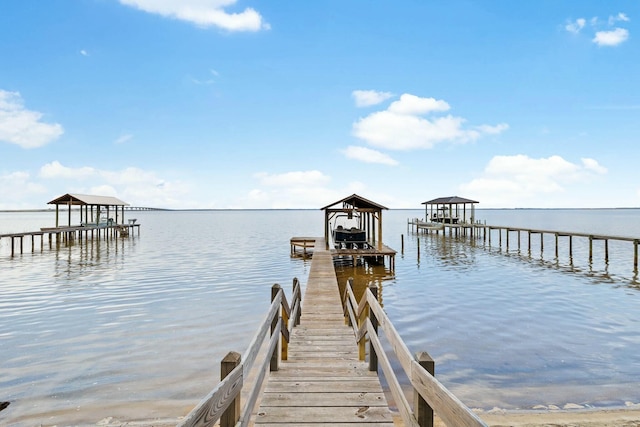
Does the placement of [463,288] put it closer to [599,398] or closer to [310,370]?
[599,398]

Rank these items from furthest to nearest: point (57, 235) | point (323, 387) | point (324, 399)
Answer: point (57, 235) < point (323, 387) < point (324, 399)

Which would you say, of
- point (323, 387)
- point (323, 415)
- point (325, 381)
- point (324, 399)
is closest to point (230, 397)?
point (323, 415)

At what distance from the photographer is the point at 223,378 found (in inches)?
97.5

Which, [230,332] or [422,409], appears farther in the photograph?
[230,332]

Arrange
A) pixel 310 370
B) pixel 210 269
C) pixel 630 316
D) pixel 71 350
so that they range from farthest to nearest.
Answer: pixel 210 269 < pixel 630 316 < pixel 71 350 < pixel 310 370

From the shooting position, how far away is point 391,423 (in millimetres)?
3564

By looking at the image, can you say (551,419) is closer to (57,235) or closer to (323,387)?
(323,387)

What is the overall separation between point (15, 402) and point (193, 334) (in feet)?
13.6

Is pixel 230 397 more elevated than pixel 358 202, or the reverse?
pixel 358 202

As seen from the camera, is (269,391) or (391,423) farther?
(269,391)

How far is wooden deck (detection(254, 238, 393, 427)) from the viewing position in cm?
367

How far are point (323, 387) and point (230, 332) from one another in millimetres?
6532

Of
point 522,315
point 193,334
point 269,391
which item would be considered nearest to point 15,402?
point 193,334

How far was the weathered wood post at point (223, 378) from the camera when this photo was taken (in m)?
2.51
